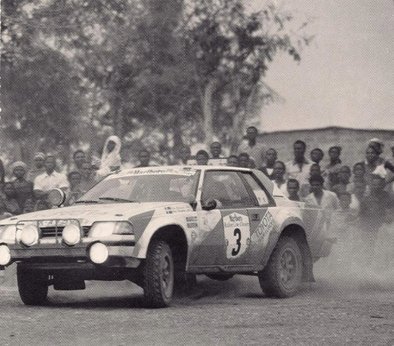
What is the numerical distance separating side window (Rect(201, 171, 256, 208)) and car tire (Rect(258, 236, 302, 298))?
2.01 ft

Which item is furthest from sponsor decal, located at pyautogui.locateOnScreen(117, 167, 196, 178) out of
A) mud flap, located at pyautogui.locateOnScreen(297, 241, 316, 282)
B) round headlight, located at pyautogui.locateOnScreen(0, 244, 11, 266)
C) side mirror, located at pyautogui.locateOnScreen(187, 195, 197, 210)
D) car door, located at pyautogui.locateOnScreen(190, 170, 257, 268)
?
round headlight, located at pyautogui.locateOnScreen(0, 244, 11, 266)

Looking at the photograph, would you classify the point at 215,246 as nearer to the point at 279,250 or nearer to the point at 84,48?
the point at 279,250

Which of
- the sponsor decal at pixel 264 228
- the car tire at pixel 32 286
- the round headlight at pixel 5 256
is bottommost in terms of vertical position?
the car tire at pixel 32 286

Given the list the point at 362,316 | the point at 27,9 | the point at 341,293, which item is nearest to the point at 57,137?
the point at 27,9

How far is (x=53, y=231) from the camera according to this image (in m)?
10.6

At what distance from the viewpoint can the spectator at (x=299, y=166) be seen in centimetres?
1633

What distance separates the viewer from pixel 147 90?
36.5m

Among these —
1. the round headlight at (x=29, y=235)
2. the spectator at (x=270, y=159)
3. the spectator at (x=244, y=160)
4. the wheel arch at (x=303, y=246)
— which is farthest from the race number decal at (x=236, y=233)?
the spectator at (x=270, y=159)

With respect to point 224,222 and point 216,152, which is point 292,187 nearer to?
point 216,152

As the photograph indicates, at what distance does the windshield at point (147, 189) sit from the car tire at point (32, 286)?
0.99 meters

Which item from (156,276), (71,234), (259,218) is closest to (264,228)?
(259,218)

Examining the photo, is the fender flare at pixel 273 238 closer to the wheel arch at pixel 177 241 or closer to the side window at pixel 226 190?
the side window at pixel 226 190

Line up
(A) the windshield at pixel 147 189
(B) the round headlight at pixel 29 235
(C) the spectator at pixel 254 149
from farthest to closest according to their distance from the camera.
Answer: (C) the spectator at pixel 254 149 < (A) the windshield at pixel 147 189 < (B) the round headlight at pixel 29 235

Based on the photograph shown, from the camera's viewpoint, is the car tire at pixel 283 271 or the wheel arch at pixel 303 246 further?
the wheel arch at pixel 303 246
